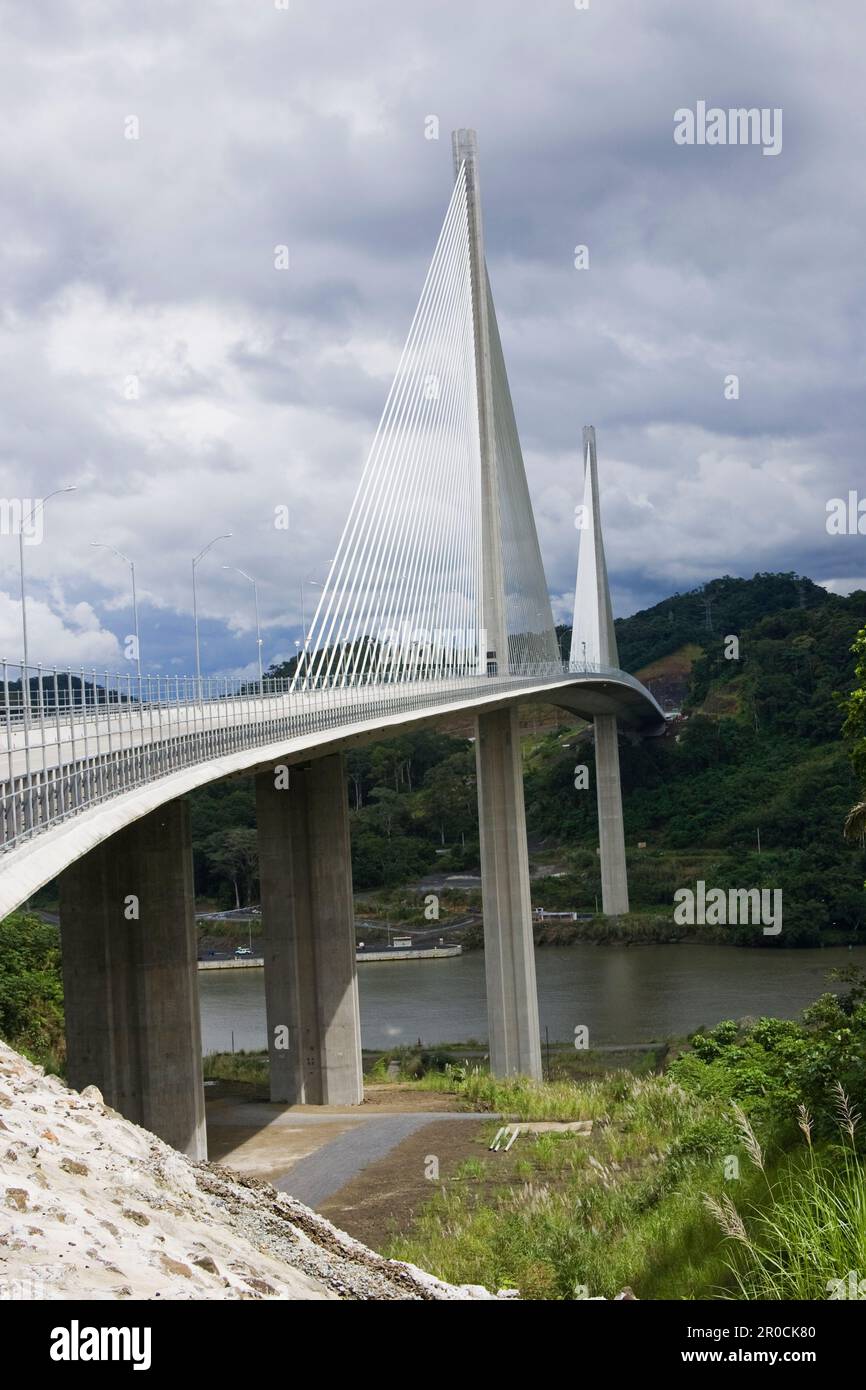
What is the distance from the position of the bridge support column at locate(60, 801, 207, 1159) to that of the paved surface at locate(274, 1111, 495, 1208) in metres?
2.00

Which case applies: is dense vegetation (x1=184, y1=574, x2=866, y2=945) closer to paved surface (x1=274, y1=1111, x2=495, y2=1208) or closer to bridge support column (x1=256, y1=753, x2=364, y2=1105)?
bridge support column (x1=256, y1=753, x2=364, y2=1105)

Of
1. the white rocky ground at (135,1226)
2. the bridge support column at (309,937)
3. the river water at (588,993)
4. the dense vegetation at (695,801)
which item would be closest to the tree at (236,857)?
the dense vegetation at (695,801)

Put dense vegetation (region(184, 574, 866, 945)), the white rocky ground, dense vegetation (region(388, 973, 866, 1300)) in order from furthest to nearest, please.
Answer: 1. dense vegetation (region(184, 574, 866, 945))
2. dense vegetation (region(388, 973, 866, 1300))
3. the white rocky ground

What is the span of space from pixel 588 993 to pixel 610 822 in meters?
20.6

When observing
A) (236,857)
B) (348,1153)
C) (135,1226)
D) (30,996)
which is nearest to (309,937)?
(30,996)

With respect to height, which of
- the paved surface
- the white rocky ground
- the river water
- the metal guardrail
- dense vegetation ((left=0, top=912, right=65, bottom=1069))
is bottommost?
the river water

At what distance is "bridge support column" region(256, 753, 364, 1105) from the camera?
27266 millimetres

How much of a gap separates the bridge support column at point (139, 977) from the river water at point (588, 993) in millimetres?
17946

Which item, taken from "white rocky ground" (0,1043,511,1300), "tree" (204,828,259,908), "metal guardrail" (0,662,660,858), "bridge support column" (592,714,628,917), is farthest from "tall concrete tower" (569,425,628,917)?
"white rocky ground" (0,1043,511,1300)

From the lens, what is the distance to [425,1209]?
15164mm

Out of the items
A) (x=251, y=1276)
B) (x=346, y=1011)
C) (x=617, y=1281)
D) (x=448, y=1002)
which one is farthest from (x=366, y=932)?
(x=251, y=1276)

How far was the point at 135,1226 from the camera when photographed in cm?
509

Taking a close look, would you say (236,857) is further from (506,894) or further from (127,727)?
(127,727)

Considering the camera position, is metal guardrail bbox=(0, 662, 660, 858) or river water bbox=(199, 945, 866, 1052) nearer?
metal guardrail bbox=(0, 662, 660, 858)
